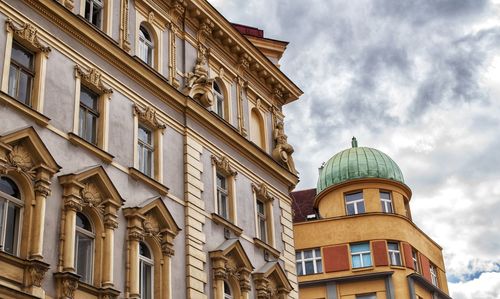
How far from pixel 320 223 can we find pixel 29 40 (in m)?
31.9

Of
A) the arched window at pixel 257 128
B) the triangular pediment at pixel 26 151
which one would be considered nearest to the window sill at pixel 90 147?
the triangular pediment at pixel 26 151

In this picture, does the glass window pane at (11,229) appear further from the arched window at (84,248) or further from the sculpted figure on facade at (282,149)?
the sculpted figure on facade at (282,149)

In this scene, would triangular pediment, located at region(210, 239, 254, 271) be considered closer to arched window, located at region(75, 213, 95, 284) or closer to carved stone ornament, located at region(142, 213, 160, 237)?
carved stone ornament, located at region(142, 213, 160, 237)

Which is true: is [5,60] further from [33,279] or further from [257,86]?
[257,86]

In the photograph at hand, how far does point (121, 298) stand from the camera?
22.9m

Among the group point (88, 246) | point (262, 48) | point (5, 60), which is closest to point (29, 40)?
point (5, 60)

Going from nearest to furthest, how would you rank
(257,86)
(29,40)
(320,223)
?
(29,40) → (257,86) → (320,223)

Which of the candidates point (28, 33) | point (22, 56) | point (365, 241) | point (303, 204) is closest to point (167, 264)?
point (22, 56)

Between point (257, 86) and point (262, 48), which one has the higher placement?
point (262, 48)

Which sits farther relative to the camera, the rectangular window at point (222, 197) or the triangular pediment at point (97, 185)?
the rectangular window at point (222, 197)

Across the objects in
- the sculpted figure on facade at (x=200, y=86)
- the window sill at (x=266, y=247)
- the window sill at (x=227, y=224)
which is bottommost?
the window sill at (x=266, y=247)

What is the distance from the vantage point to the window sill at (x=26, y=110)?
829 inches

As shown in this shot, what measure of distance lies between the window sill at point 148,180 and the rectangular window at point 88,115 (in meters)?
1.54

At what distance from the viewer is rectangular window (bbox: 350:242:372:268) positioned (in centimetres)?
4947
